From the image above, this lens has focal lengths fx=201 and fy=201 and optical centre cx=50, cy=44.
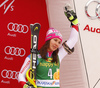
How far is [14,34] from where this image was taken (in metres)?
2.44

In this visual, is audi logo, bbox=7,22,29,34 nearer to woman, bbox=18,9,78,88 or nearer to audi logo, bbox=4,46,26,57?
audi logo, bbox=4,46,26,57

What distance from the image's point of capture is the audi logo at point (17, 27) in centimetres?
242

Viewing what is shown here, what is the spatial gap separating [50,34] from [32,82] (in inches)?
16.8

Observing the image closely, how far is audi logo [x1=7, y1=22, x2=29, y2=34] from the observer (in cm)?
242

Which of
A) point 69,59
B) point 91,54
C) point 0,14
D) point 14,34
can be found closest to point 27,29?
point 14,34

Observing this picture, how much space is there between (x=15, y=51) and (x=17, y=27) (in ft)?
0.97

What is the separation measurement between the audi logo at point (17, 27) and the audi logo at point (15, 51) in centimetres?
22

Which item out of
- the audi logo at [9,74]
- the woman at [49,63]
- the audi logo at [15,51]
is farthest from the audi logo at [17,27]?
the woman at [49,63]

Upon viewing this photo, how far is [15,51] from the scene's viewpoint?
241cm

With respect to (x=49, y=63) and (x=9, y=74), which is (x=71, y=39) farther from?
(x=9, y=74)

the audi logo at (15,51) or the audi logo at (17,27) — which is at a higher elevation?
the audi logo at (17,27)

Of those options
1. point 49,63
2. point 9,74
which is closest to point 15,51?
point 9,74

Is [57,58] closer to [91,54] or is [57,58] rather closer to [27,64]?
[27,64]

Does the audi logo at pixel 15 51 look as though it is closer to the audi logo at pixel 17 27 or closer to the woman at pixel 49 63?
the audi logo at pixel 17 27
